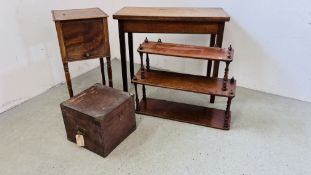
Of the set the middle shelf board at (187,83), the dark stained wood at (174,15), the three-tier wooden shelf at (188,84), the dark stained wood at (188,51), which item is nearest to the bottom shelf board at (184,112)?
the three-tier wooden shelf at (188,84)

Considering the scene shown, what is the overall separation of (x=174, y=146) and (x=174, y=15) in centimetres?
103

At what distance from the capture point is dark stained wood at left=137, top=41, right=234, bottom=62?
175cm

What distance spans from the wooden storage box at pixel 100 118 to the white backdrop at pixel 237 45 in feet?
2.73

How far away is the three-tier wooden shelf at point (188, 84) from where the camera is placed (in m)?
1.80

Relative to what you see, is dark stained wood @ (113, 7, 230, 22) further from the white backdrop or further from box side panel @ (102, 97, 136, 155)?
box side panel @ (102, 97, 136, 155)

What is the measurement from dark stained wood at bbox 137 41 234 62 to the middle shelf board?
0.24m

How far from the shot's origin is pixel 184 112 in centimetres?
207

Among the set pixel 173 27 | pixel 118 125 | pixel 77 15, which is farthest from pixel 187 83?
pixel 77 15

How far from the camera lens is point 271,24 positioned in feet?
7.07

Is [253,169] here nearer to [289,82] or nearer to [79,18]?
[289,82]

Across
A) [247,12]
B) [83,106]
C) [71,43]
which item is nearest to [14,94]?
[71,43]

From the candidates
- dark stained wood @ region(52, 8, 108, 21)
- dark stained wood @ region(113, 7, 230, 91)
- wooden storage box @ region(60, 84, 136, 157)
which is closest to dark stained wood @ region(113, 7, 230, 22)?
dark stained wood @ region(113, 7, 230, 91)

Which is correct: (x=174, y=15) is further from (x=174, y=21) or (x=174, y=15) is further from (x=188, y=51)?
(x=188, y=51)

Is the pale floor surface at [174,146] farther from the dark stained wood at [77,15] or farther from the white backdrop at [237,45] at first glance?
the dark stained wood at [77,15]
